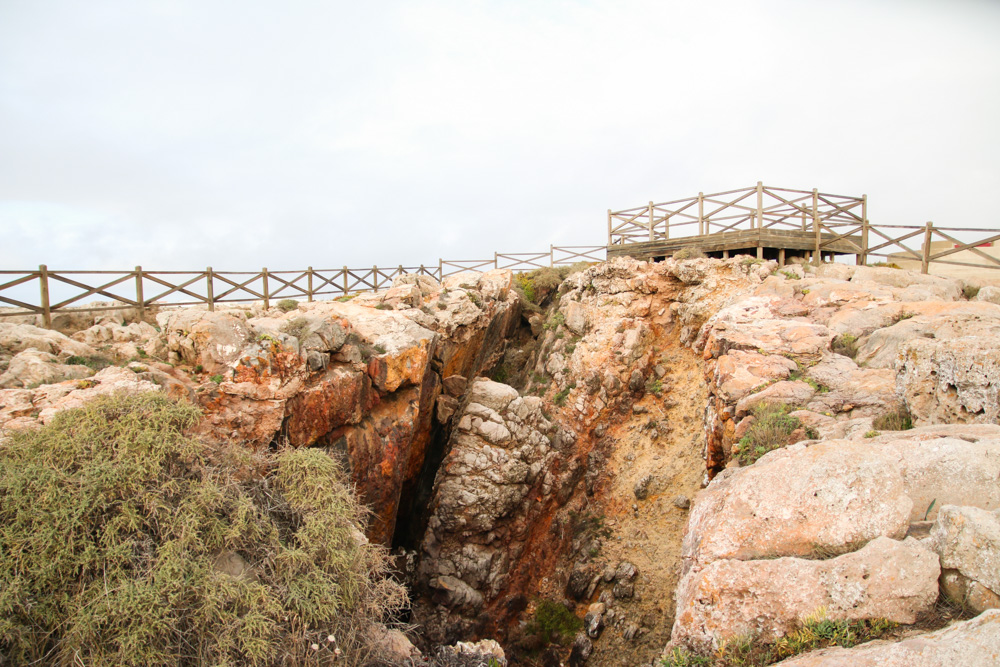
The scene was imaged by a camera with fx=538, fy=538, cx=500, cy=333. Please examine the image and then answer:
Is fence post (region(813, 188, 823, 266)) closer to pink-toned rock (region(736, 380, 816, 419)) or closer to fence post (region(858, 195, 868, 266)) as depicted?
fence post (region(858, 195, 868, 266))

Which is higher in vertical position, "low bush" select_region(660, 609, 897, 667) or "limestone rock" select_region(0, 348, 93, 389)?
"limestone rock" select_region(0, 348, 93, 389)

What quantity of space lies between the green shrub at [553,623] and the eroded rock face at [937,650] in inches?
448

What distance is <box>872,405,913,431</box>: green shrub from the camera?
25.1ft

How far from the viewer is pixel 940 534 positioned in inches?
186

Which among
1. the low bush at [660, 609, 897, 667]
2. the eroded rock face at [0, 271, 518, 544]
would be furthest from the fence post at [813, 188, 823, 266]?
the low bush at [660, 609, 897, 667]

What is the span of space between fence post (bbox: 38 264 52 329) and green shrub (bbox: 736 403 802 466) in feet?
54.0

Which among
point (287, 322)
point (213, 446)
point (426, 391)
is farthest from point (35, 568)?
point (426, 391)

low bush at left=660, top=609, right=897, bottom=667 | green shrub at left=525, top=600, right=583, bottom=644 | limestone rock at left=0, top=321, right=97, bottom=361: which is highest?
limestone rock at left=0, top=321, right=97, bottom=361

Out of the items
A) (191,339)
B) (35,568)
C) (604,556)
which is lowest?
(604,556)

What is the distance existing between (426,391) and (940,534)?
12.7 meters

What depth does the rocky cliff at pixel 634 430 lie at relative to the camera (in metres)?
5.24

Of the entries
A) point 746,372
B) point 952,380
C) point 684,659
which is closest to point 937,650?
point 684,659

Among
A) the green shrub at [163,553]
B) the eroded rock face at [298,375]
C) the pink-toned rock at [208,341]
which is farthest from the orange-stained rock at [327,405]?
the green shrub at [163,553]

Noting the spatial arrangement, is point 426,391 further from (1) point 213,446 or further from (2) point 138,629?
(2) point 138,629
